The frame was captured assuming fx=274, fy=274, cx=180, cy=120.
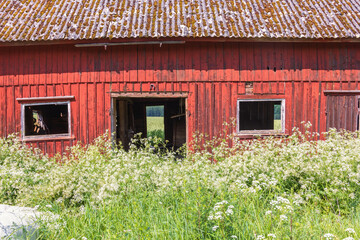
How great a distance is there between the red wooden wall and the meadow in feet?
9.22

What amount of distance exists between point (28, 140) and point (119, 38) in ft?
13.4

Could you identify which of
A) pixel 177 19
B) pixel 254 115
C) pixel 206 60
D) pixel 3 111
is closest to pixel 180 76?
pixel 206 60

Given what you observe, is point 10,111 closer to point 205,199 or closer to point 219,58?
point 219,58

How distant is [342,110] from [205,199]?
6926mm

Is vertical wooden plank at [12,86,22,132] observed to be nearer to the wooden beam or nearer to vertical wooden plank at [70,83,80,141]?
vertical wooden plank at [70,83,80,141]

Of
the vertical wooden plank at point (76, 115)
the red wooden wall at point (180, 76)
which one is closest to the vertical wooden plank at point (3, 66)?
the red wooden wall at point (180, 76)

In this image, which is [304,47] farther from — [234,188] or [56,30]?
[56,30]

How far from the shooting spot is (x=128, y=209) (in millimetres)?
3697

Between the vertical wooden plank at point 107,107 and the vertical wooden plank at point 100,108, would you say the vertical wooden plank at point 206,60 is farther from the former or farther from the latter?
the vertical wooden plank at point 100,108

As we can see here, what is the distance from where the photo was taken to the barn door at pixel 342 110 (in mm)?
8375

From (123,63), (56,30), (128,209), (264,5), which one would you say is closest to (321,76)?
(264,5)

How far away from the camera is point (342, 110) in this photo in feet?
27.5

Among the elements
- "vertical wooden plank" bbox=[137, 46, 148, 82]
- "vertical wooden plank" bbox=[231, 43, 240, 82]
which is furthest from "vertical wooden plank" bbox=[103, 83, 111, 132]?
"vertical wooden plank" bbox=[231, 43, 240, 82]

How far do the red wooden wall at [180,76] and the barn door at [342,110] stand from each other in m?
0.36
